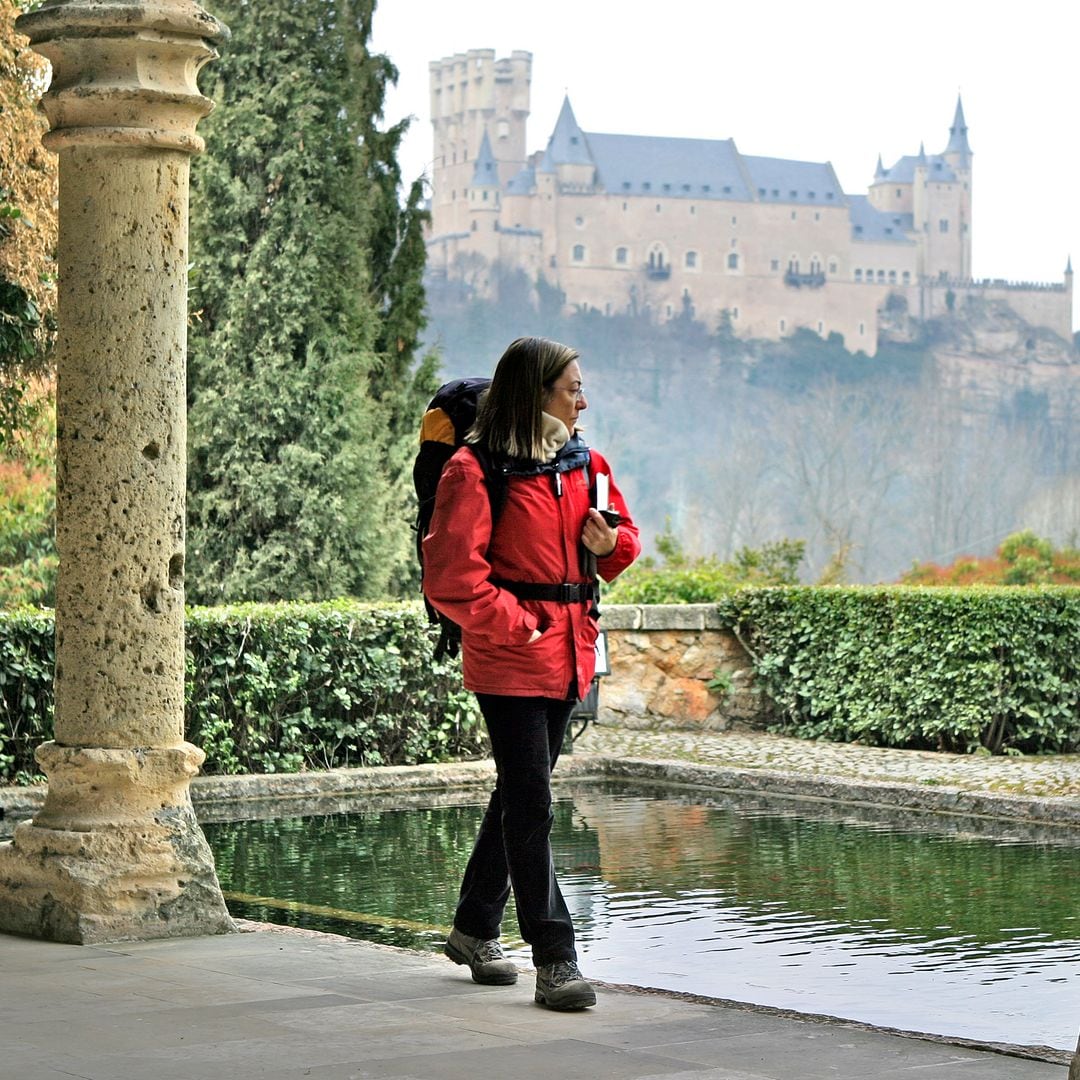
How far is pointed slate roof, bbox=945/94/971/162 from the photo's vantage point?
106 meters

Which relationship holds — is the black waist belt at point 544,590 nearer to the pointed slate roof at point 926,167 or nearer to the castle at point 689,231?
the castle at point 689,231

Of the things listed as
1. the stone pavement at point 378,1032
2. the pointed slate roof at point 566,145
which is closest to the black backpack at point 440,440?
the stone pavement at point 378,1032

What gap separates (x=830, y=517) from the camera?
3282 inches

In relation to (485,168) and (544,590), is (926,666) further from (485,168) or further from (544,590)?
(485,168)

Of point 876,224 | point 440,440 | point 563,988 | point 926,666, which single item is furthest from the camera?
point 876,224

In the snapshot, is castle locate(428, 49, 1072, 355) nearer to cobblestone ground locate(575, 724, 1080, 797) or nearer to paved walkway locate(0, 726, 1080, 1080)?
cobblestone ground locate(575, 724, 1080, 797)

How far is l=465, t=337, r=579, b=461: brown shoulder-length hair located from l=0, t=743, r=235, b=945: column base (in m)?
1.58

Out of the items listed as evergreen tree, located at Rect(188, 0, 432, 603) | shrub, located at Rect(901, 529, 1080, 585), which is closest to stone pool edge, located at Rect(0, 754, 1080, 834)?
evergreen tree, located at Rect(188, 0, 432, 603)

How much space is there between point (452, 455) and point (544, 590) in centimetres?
41

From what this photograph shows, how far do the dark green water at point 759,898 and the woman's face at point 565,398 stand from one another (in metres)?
1.67

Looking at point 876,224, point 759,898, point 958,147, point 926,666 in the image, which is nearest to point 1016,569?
point 926,666

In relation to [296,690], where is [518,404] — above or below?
above

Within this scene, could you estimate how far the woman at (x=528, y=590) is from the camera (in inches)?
182

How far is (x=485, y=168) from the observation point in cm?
10825
